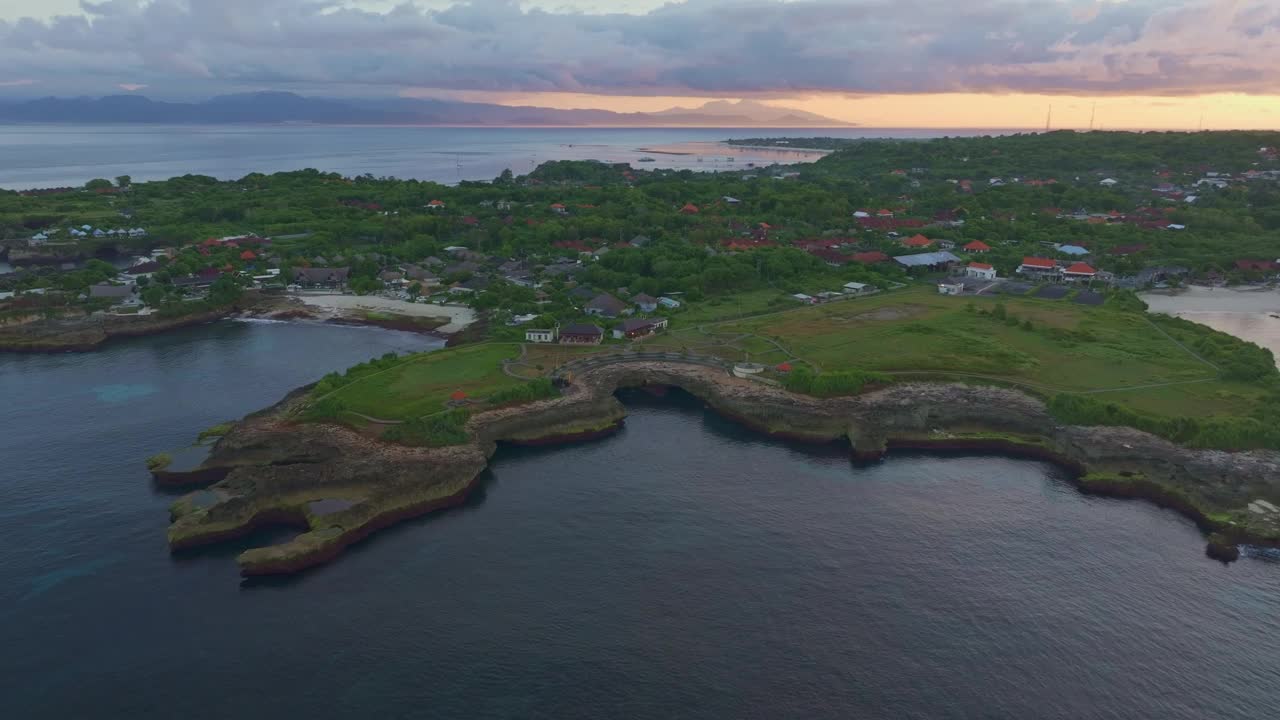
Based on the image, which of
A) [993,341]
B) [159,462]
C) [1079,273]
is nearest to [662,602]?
[159,462]

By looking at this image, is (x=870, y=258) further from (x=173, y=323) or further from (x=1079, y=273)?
(x=173, y=323)

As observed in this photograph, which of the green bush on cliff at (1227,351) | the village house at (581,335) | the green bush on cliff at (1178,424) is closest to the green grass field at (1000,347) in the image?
the green bush on cliff at (1227,351)

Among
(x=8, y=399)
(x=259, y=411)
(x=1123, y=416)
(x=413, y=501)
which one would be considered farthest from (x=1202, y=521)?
(x=8, y=399)

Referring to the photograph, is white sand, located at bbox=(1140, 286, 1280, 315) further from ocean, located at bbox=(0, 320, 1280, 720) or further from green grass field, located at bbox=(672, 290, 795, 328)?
ocean, located at bbox=(0, 320, 1280, 720)

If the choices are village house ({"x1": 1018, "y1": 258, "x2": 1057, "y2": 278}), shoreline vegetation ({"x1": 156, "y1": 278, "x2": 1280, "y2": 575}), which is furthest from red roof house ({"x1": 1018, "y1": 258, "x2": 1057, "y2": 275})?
shoreline vegetation ({"x1": 156, "y1": 278, "x2": 1280, "y2": 575})

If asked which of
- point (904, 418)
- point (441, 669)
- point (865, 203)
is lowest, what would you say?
point (441, 669)

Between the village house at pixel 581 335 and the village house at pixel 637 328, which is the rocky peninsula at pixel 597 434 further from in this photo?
the village house at pixel 637 328

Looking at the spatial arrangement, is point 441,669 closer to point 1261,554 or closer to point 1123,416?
point 1261,554
